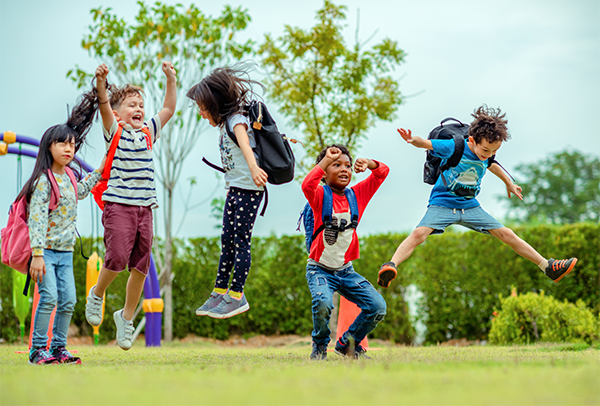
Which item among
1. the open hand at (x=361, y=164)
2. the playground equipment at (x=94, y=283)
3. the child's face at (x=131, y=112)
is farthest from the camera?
the playground equipment at (x=94, y=283)

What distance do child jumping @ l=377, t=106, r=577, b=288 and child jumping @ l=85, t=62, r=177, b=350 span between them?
2.25 metres

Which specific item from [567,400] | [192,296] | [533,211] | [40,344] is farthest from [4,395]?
[533,211]

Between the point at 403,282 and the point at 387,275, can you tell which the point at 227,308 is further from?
the point at 403,282

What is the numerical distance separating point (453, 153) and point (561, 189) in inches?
1279

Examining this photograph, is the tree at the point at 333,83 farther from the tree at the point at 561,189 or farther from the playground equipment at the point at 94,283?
the tree at the point at 561,189

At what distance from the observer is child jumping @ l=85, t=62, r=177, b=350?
429cm

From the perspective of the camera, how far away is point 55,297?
4.23 meters

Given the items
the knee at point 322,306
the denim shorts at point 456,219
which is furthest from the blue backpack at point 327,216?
the denim shorts at point 456,219

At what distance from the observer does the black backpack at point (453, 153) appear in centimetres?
490

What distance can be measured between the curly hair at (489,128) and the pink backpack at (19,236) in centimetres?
369

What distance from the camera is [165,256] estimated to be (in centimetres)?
925

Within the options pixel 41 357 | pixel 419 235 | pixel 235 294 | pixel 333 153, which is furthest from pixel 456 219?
pixel 41 357

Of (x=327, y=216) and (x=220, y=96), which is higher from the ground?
(x=220, y=96)

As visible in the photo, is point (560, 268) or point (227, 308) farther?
point (560, 268)
